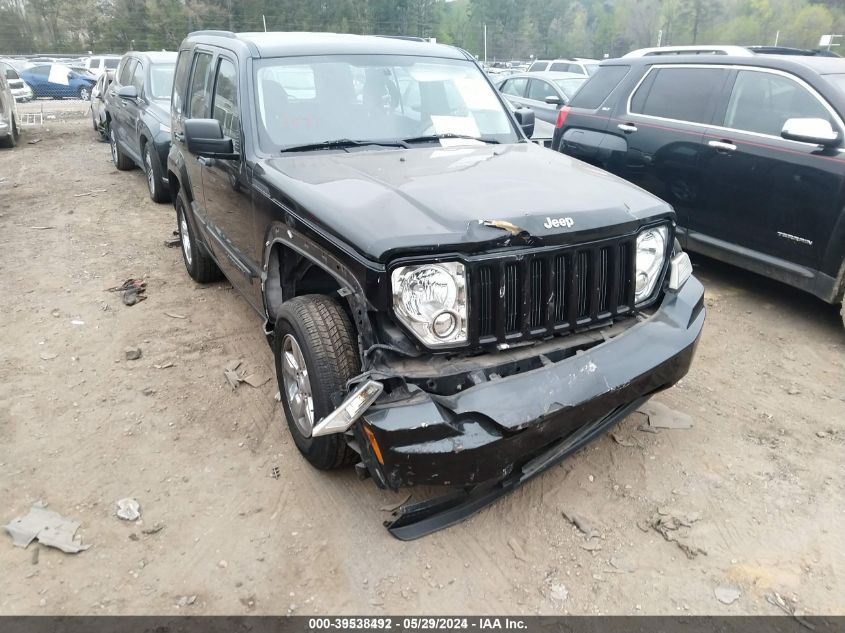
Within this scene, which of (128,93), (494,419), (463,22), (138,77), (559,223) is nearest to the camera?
(494,419)

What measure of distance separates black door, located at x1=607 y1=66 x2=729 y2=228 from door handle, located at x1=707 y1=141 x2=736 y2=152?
131 millimetres

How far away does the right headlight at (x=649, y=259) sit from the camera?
119 inches

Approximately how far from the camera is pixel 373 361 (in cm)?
250

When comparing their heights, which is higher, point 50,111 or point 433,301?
point 50,111

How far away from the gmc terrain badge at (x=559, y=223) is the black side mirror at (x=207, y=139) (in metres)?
1.94

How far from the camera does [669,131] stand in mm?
5543

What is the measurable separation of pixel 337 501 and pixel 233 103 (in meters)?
2.41

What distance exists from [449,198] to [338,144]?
110 centimetres

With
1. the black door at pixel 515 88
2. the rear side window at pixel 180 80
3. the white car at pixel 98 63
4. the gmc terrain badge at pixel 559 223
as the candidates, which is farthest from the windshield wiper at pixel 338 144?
the white car at pixel 98 63

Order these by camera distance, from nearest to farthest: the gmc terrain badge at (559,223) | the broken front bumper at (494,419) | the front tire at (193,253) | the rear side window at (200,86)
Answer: the broken front bumper at (494,419) → the gmc terrain badge at (559,223) → the rear side window at (200,86) → the front tire at (193,253)

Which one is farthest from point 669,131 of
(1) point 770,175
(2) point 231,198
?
(2) point 231,198

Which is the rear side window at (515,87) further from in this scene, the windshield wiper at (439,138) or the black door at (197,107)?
the windshield wiper at (439,138)

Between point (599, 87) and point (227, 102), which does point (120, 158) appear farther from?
point (599, 87)

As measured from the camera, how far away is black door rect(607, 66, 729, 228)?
5.36 m
